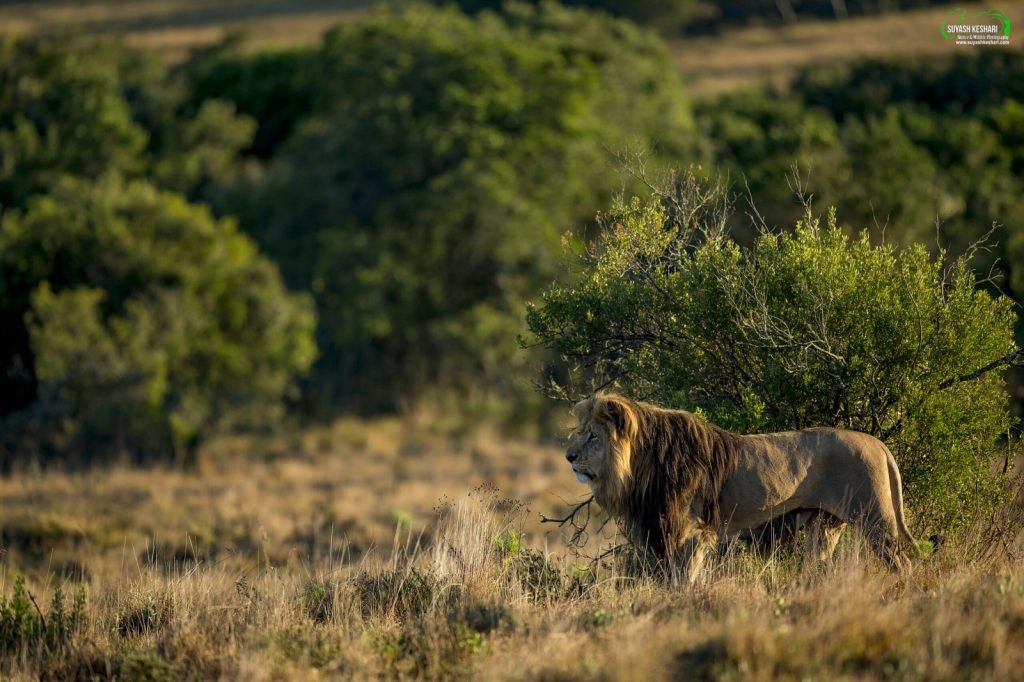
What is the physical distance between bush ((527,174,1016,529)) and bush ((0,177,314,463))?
2016 centimetres

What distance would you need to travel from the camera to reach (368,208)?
3475 centimetres

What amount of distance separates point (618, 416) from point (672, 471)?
23.1 inches

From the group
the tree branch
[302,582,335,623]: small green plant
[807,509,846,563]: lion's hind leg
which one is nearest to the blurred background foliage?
the tree branch

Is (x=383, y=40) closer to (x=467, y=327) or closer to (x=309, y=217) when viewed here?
(x=309, y=217)

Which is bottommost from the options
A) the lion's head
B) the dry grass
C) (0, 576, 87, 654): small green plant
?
(0, 576, 87, 654): small green plant

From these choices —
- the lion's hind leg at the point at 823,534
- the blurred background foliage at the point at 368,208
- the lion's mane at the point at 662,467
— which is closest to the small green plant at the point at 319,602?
the lion's mane at the point at 662,467

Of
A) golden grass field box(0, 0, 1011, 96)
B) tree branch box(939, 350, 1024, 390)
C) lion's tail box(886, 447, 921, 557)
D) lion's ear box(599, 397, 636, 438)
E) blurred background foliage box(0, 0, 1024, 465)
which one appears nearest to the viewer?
lion's ear box(599, 397, 636, 438)

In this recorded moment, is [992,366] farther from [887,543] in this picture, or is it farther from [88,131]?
[88,131]

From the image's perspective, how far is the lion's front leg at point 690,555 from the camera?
830 cm

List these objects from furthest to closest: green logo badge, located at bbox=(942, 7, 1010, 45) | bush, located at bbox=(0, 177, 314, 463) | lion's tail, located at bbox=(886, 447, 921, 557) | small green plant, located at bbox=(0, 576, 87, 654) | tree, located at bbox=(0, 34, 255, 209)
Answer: tree, located at bbox=(0, 34, 255, 209), bush, located at bbox=(0, 177, 314, 463), green logo badge, located at bbox=(942, 7, 1010, 45), small green plant, located at bbox=(0, 576, 87, 654), lion's tail, located at bbox=(886, 447, 921, 557)

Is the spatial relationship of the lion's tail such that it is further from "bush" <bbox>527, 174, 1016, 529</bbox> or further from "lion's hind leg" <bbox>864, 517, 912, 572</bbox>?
"bush" <bbox>527, 174, 1016, 529</bbox>

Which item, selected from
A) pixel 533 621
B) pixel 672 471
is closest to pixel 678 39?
pixel 672 471

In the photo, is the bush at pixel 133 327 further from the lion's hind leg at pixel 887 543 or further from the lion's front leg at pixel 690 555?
the lion's hind leg at pixel 887 543

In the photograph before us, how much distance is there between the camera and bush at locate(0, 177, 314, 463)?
1087 inches
